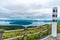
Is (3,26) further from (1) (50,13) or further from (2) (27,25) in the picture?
(1) (50,13)

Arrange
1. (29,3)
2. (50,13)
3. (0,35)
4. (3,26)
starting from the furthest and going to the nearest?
(50,13)
(29,3)
(3,26)
(0,35)

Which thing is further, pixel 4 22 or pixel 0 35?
pixel 4 22

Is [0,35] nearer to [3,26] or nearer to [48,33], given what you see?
[3,26]

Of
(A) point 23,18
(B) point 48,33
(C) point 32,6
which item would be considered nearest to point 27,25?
(A) point 23,18

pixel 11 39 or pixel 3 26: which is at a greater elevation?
pixel 3 26

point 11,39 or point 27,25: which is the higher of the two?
point 27,25

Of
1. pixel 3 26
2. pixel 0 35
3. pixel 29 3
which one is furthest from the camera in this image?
pixel 29 3

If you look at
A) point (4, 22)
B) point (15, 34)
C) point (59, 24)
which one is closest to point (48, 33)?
point (59, 24)

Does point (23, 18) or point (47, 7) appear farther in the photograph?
point (47, 7)

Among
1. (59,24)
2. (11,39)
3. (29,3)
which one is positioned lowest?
(11,39)
